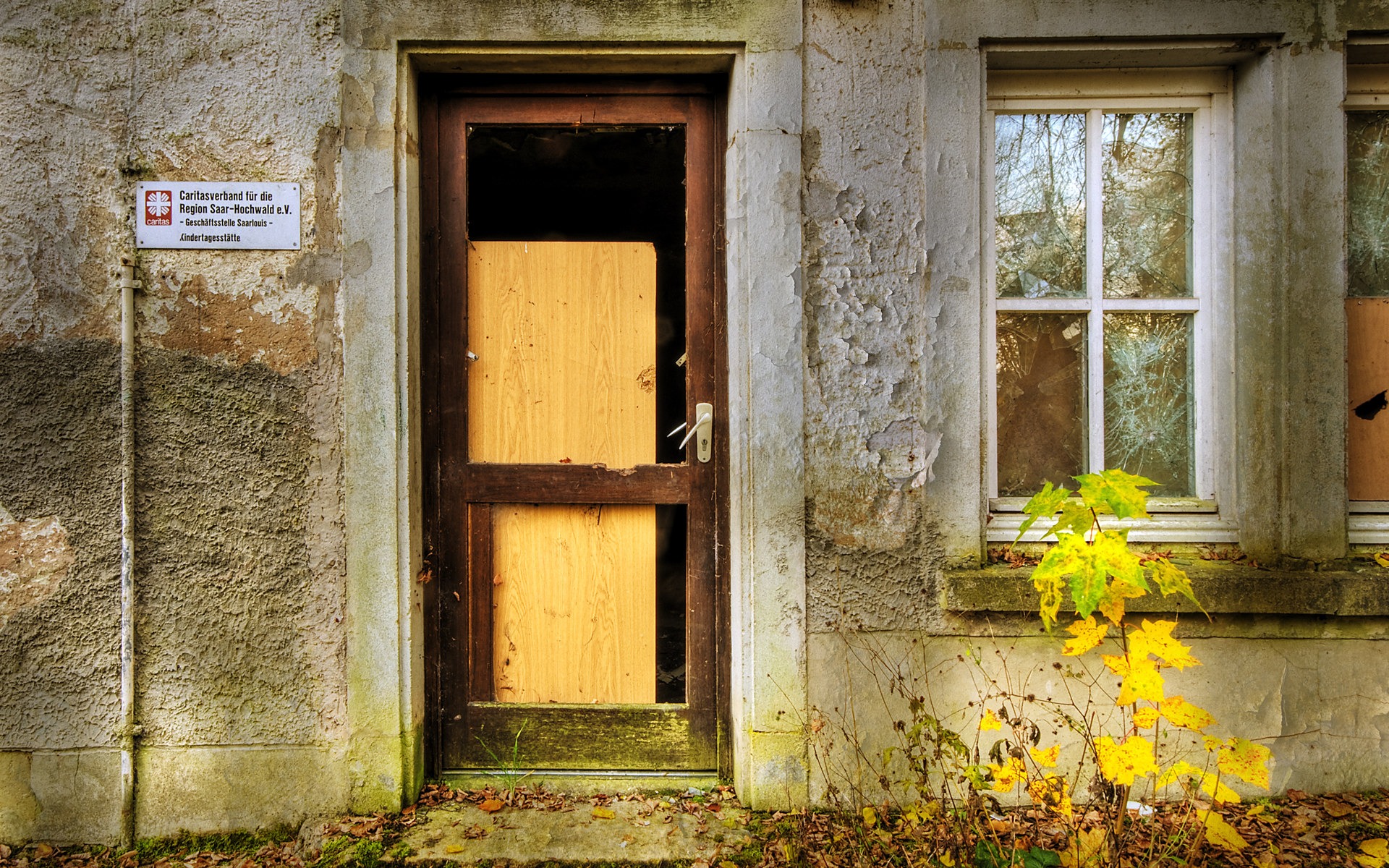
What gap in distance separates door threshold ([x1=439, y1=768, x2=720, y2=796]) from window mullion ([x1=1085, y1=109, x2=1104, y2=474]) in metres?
1.97

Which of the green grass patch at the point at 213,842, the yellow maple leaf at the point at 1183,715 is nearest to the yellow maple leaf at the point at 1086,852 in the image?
the yellow maple leaf at the point at 1183,715

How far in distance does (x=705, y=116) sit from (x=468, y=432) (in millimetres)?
1541

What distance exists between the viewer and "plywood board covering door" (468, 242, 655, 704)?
2910mm

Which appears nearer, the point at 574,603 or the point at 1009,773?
the point at 1009,773

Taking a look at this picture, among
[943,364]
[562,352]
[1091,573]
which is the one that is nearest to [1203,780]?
[1091,573]

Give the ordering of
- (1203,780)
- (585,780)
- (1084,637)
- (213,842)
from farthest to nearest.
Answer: (585,780) < (213,842) < (1203,780) < (1084,637)

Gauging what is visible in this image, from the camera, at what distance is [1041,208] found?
114 inches

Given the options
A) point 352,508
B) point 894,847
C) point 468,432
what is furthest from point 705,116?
point 894,847

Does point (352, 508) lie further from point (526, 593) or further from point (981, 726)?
point (981, 726)

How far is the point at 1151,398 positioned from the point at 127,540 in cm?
384

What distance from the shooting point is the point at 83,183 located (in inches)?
104

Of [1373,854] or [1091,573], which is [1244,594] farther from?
[1091,573]

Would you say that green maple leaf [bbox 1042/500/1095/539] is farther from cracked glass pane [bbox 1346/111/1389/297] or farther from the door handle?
cracked glass pane [bbox 1346/111/1389/297]

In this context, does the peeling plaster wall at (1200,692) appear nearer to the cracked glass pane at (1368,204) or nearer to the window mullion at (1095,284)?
the window mullion at (1095,284)
